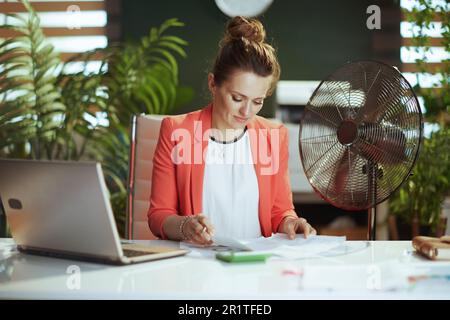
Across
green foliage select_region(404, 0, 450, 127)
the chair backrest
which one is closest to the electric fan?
the chair backrest

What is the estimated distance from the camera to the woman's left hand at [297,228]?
1.61 m

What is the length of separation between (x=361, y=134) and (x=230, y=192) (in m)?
0.47

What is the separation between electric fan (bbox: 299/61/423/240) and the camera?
5.29 ft

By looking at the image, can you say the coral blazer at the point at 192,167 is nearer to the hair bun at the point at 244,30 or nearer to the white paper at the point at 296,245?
the hair bun at the point at 244,30

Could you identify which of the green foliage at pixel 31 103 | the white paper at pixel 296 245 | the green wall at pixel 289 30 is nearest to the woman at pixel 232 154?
the white paper at pixel 296 245

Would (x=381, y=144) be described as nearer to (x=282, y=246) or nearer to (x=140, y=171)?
(x=282, y=246)

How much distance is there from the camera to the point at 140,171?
7.11 feet

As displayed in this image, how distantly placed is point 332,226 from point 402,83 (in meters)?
3.09

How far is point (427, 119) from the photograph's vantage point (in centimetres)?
374

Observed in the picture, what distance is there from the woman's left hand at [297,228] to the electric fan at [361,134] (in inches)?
4.0

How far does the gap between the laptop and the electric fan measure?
0.49 m

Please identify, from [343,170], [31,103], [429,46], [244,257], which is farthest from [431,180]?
[244,257]

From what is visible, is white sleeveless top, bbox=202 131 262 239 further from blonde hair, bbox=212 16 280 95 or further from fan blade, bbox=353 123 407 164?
fan blade, bbox=353 123 407 164

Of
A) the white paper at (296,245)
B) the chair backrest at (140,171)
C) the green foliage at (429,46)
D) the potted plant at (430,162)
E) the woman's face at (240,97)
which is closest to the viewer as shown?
the white paper at (296,245)
